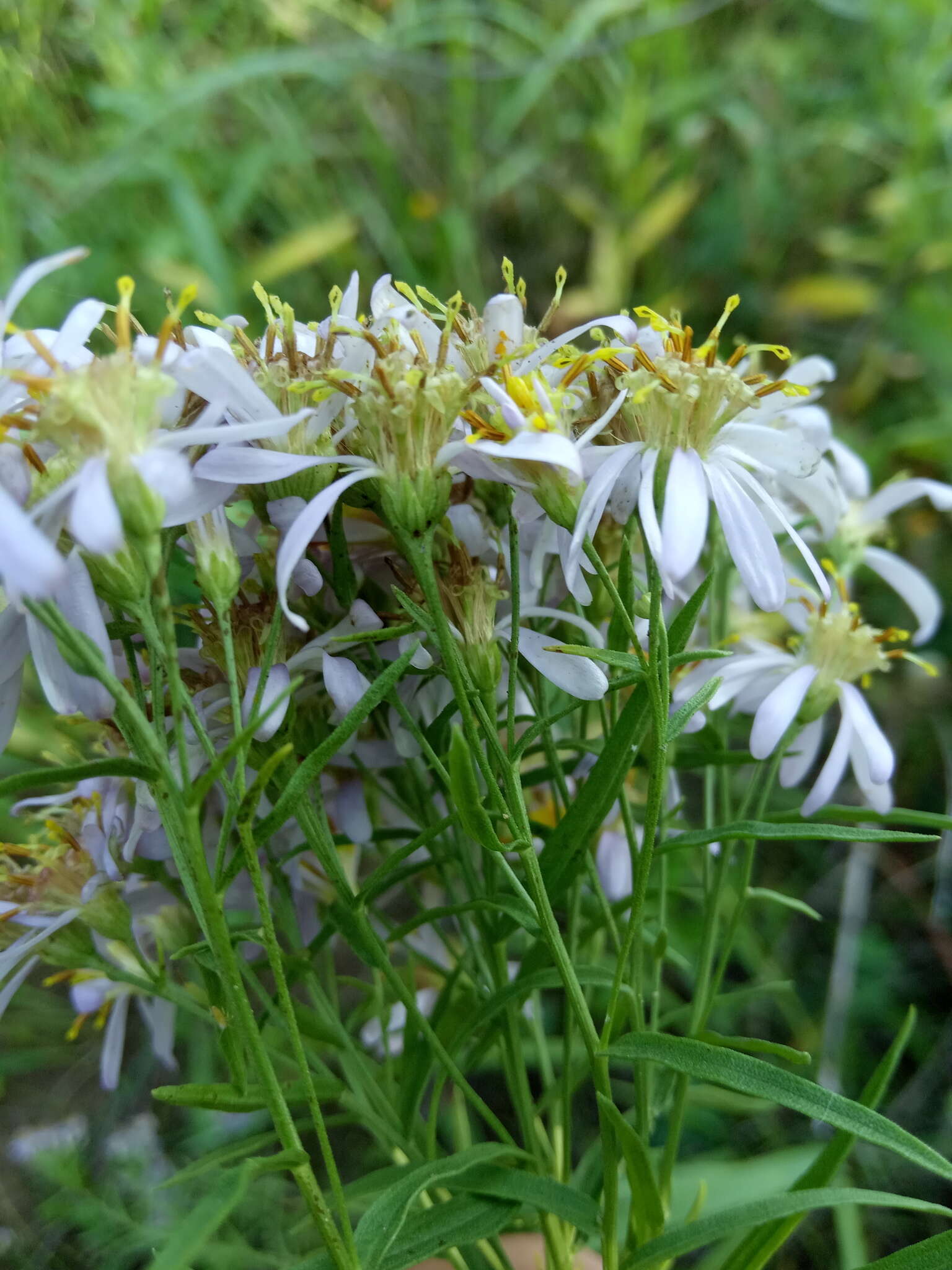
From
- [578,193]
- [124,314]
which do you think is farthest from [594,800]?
[578,193]

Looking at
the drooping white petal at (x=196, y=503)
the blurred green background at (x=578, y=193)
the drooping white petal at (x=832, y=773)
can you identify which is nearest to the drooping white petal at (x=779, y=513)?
the drooping white petal at (x=832, y=773)

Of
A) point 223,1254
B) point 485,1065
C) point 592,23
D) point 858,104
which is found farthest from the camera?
point 858,104

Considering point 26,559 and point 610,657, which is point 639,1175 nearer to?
point 610,657

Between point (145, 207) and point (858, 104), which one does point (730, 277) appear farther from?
point (145, 207)

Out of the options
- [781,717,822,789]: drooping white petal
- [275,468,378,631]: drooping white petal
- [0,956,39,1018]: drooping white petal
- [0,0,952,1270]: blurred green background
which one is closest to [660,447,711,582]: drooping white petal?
[275,468,378,631]: drooping white petal

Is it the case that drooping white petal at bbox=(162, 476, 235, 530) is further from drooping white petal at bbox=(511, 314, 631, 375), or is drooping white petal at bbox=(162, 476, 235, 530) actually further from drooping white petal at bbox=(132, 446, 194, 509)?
drooping white petal at bbox=(511, 314, 631, 375)

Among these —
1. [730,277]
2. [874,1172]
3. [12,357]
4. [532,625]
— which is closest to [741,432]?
[532,625]

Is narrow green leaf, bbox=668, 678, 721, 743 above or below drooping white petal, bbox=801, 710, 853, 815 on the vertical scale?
above
